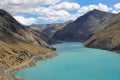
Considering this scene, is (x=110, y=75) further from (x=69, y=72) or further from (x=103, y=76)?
(x=69, y=72)

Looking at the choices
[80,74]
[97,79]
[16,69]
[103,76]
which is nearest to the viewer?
[97,79]

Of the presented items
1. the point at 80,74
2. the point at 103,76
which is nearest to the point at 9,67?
the point at 80,74

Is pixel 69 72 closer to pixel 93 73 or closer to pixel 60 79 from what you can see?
pixel 93 73

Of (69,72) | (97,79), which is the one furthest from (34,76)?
(97,79)

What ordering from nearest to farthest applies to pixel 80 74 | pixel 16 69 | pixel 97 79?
1. pixel 97 79
2. pixel 80 74
3. pixel 16 69

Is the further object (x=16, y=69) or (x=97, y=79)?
(x=16, y=69)

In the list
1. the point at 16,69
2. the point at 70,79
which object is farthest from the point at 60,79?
the point at 16,69

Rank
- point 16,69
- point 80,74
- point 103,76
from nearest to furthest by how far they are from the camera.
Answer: point 103,76 → point 80,74 → point 16,69

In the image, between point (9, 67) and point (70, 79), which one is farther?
point (9, 67)
